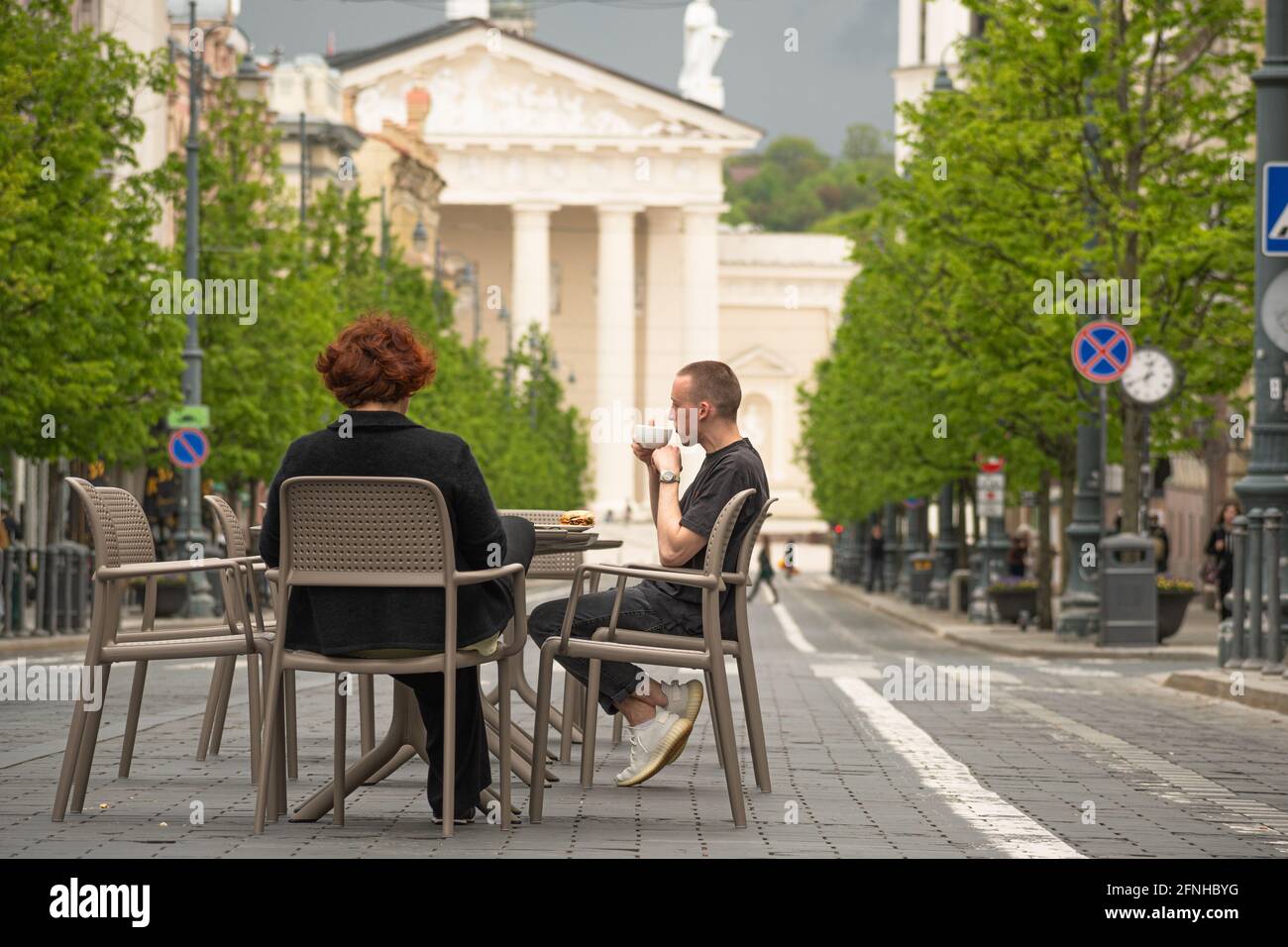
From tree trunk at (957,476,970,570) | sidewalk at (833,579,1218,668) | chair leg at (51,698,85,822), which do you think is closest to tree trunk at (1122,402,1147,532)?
sidewalk at (833,579,1218,668)

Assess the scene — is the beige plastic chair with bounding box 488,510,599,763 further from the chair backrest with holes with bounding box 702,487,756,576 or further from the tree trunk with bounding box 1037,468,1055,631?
the tree trunk with bounding box 1037,468,1055,631

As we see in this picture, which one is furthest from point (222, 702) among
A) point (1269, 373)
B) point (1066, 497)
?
point (1066, 497)

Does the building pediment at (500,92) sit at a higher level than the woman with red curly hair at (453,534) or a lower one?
higher

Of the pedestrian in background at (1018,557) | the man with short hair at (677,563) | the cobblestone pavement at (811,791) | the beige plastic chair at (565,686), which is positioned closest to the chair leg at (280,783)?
the cobblestone pavement at (811,791)

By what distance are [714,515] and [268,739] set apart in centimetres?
208

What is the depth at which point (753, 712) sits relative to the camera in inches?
385

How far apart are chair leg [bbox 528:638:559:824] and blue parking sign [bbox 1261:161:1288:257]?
1065 centimetres

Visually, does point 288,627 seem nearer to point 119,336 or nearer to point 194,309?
point 119,336

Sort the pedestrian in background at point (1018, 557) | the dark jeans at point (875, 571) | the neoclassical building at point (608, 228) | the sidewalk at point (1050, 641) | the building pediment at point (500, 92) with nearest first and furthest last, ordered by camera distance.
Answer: the sidewalk at point (1050, 641)
the pedestrian in background at point (1018, 557)
the dark jeans at point (875, 571)
the building pediment at point (500, 92)
the neoclassical building at point (608, 228)

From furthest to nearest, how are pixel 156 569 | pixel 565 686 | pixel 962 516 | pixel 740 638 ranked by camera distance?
1. pixel 962 516
2. pixel 565 686
3. pixel 740 638
4. pixel 156 569

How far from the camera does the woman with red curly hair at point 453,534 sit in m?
8.38

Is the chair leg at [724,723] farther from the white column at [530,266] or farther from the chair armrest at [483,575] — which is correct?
the white column at [530,266]

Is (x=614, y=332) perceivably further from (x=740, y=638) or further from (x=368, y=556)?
(x=368, y=556)

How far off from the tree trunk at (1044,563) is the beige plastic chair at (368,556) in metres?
30.4
